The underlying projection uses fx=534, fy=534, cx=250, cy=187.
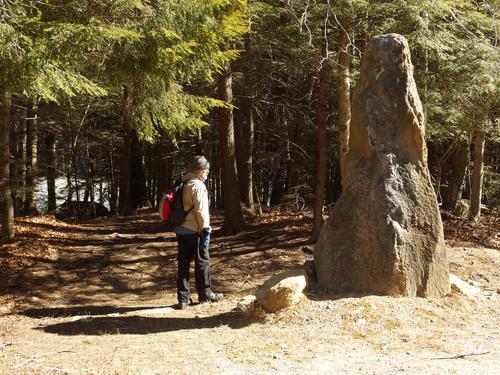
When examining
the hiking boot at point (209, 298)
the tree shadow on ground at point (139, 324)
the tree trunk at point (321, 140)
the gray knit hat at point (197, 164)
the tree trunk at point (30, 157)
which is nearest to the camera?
the tree shadow on ground at point (139, 324)

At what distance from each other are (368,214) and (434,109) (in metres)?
5.42

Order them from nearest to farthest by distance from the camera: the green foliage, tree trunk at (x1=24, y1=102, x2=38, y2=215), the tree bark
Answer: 1. the green foliage
2. tree trunk at (x1=24, y1=102, x2=38, y2=215)
3. the tree bark

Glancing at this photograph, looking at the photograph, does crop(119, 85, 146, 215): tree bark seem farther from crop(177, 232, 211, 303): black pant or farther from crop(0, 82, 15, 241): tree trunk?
crop(177, 232, 211, 303): black pant

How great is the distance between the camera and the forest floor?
525 centimetres

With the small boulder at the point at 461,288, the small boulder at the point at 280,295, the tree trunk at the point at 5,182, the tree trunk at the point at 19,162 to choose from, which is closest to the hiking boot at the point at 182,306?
the small boulder at the point at 280,295

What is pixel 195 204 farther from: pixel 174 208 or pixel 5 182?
pixel 5 182

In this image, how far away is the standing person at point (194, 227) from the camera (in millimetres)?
7281

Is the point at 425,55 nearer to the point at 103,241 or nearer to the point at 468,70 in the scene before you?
the point at 468,70

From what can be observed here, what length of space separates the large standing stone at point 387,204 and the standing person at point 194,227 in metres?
1.60

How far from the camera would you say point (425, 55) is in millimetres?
11430

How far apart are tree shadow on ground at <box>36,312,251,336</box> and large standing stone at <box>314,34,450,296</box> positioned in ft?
4.67

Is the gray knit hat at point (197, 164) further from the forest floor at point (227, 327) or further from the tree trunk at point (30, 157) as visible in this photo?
the tree trunk at point (30, 157)

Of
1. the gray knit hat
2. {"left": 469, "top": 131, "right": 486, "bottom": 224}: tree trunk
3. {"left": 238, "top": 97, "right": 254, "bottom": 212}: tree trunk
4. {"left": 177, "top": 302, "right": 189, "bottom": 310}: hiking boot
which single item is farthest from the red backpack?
{"left": 469, "top": 131, "right": 486, "bottom": 224}: tree trunk

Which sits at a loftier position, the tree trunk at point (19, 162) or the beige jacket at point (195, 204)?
the tree trunk at point (19, 162)
